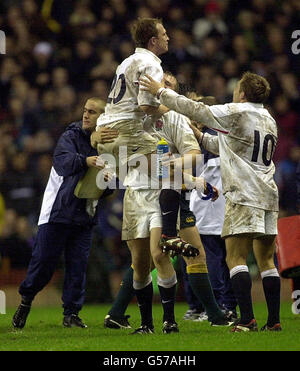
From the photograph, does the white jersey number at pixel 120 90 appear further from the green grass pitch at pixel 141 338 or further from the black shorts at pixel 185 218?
the green grass pitch at pixel 141 338

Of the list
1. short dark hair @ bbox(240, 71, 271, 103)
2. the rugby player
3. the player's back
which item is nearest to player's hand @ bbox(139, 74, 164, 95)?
the rugby player

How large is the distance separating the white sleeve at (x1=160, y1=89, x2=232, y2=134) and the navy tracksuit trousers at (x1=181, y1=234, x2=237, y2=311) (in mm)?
2187

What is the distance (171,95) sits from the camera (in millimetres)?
5770

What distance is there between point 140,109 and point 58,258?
1.74 m

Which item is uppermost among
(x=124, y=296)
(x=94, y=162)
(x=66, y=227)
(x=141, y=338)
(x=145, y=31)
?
(x=145, y=31)

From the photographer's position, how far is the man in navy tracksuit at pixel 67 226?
6855 millimetres

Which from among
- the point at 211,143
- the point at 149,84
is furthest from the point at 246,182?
the point at 149,84

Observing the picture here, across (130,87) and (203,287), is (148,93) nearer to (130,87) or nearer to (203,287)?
(130,87)

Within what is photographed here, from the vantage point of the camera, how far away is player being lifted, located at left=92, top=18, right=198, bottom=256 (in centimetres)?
577

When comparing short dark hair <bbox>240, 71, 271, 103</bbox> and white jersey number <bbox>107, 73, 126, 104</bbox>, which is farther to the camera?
short dark hair <bbox>240, 71, 271, 103</bbox>

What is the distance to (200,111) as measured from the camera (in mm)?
5922

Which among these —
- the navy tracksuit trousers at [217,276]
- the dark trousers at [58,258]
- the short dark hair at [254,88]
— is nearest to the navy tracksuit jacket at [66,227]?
the dark trousers at [58,258]

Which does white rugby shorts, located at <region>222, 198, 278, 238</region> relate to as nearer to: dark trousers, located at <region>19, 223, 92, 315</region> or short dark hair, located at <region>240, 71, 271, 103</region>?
short dark hair, located at <region>240, 71, 271, 103</region>

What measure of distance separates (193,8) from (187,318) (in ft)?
23.9
